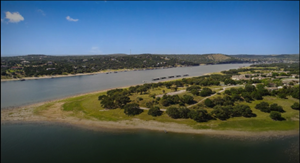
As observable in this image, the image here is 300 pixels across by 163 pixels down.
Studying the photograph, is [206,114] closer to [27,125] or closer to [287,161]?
[287,161]

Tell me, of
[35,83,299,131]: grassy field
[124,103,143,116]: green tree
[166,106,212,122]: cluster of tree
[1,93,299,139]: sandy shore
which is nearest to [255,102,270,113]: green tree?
[35,83,299,131]: grassy field

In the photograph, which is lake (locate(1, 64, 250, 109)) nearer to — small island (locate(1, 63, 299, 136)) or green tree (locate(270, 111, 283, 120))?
small island (locate(1, 63, 299, 136))

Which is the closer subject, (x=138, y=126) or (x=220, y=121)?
(x=138, y=126)

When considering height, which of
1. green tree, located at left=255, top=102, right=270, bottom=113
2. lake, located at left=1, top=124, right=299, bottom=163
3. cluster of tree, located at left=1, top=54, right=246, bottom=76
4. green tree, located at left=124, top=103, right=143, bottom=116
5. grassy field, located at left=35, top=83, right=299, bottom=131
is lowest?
lake, located at left=1, top=124, right=299, bottom=163

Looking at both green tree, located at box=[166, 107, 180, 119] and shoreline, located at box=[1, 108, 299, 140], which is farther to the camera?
green tree, located at box=[166, 107, 180, 119]

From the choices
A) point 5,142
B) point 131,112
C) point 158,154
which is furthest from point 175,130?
point 5,142

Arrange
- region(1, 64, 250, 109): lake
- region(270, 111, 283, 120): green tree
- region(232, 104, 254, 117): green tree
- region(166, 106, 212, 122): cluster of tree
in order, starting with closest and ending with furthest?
region(270, 111, 283, 120): green tree < region(166, 106, 212, 122): cluster of tree < region(232, 104, 254, 117): green tree < region(1, 64, 250, 109): lake

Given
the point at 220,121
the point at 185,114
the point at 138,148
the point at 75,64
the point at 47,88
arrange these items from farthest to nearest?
the point at 75,64 < the point at 47,88 < the point at 185,114 < the point at 220,121 < the point at 138,148

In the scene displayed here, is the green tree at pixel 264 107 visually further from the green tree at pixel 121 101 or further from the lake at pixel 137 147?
the green tree at pixel 121 101

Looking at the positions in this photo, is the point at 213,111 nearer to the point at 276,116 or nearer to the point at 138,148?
the point at 276,116

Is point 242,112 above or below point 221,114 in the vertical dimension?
above

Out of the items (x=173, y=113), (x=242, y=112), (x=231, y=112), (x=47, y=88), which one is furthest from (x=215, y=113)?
(x=47, y=88)

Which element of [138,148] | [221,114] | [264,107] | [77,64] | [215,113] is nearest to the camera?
[138,148]

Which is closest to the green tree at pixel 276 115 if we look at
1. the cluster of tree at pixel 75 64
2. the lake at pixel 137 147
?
the lake at pixel 137 147
